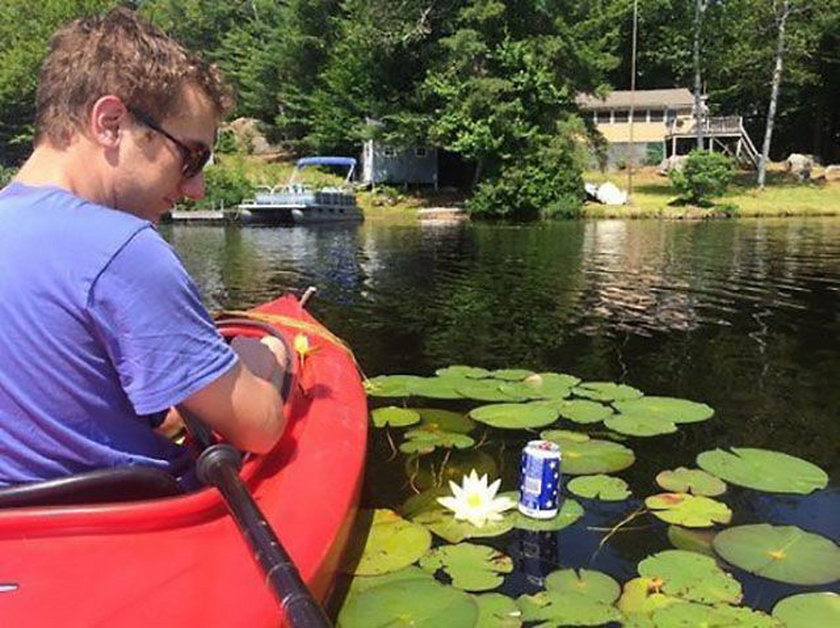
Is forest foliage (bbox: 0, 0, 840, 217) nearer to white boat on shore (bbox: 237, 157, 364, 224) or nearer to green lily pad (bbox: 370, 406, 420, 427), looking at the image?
white boat on shore (bbox: 237, 157, 364, 224)

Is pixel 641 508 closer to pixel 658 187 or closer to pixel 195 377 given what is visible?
pixel 195 377

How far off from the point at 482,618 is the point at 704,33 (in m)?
45.3

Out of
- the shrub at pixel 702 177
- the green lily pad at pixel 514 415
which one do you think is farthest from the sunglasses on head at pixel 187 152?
the shrub at pixel 702 177

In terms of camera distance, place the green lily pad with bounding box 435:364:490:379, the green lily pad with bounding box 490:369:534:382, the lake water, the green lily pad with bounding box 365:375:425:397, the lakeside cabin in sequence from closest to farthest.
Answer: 1. the lake water
2. the green lily pad with bounding box 365:375:425:397
3. the green lily pad with bounding box 490:369:534:382
4. the green lily pad with bounding box 435:364:490:379
5. the lakeside cabin

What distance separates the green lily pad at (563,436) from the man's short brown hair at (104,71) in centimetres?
374

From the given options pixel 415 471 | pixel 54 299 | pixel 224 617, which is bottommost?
pixel 415 471

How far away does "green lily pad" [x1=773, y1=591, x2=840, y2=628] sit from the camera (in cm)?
299

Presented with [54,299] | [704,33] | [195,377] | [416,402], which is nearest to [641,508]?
[416,402]

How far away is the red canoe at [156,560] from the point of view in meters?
1.98

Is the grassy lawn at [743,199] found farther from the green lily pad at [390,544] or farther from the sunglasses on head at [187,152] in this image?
the sunglasses on head at [187,152]

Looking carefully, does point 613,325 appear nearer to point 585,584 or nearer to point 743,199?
point 585,584

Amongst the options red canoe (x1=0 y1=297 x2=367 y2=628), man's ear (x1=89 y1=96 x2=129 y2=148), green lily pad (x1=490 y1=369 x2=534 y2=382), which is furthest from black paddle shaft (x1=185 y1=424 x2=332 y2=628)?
green lily pad (x1=490 y1=369 x2=534 y2=382)

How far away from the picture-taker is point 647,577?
3.35 metres

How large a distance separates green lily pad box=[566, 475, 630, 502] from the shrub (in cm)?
3001
